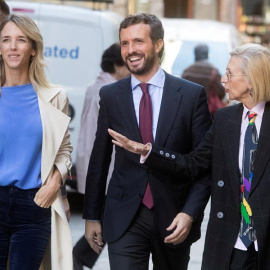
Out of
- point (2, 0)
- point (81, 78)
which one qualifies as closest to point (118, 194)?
point (2, 0)

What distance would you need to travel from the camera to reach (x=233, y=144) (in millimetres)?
5055

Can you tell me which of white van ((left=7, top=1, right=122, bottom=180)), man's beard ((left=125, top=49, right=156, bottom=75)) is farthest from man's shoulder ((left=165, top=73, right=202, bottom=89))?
white van ((left=7, top=1, right=122, bottom=180))

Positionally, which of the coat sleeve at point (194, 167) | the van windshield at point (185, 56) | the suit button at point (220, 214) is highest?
the coat sleeve at point (194, 167)

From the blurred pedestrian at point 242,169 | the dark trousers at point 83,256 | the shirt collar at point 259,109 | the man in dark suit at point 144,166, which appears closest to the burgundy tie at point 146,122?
the man in dark suit at point 144,166

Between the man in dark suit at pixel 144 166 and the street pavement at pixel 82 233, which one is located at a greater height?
the man in dark suit at pixel 144 166

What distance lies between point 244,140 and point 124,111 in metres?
0.75

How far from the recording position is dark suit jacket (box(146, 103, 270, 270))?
16.2 feet

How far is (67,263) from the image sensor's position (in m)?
5.38

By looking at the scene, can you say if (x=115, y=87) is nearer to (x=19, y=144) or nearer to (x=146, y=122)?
(x=146, y=122)

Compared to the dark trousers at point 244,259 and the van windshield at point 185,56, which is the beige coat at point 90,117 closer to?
the dark trousers at point 244,259

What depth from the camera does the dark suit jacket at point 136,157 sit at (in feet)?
17.7

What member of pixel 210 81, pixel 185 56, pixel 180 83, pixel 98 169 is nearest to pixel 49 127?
pixel 98 169

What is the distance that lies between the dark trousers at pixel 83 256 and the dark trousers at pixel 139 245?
2.10 metres

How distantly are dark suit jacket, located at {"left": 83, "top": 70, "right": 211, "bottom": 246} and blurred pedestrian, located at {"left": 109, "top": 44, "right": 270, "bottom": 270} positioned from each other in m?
0.24
